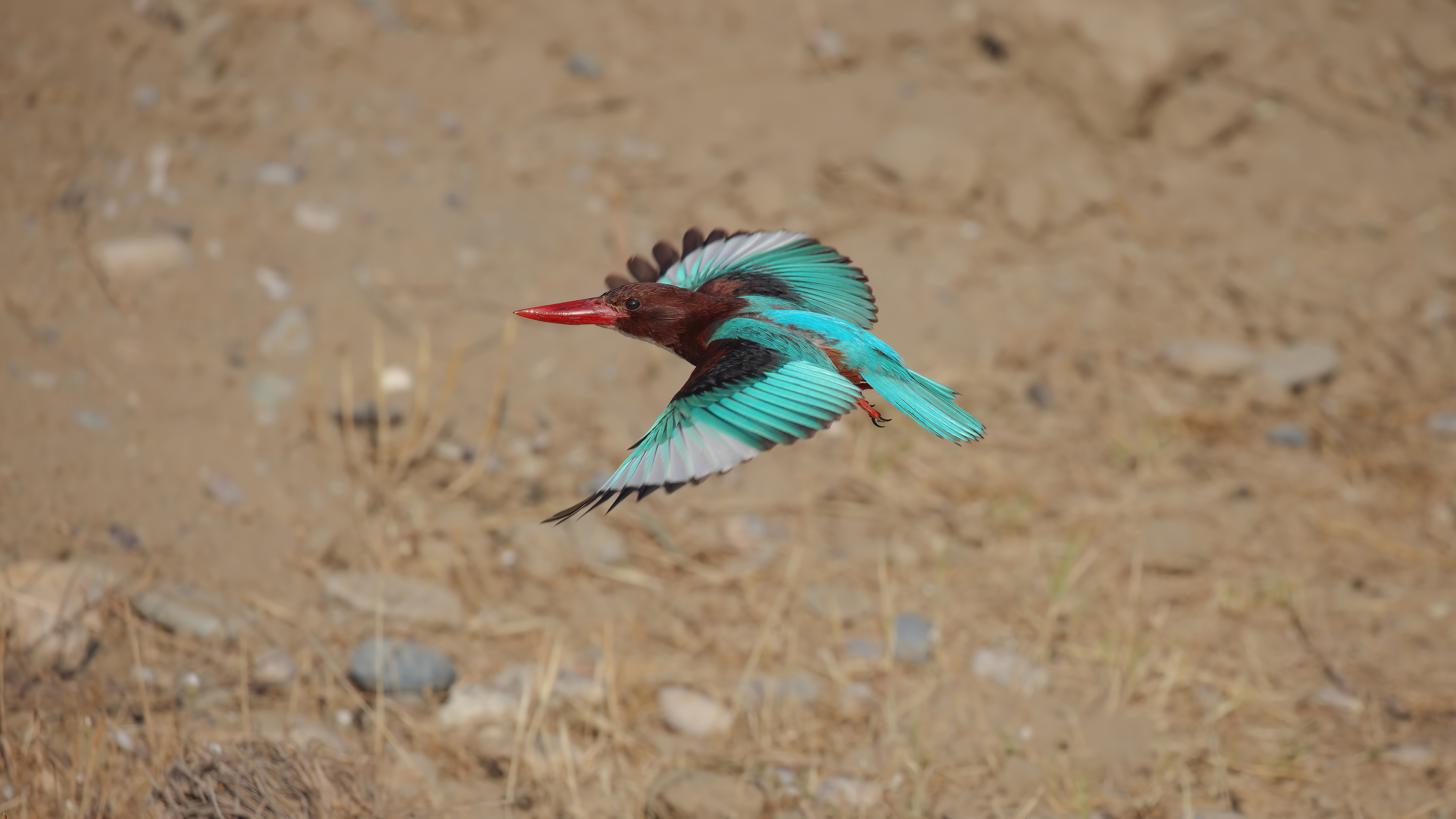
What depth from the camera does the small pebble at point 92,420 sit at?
3676mm

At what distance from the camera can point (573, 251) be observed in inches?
185

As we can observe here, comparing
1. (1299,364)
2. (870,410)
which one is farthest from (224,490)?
(1299,364)

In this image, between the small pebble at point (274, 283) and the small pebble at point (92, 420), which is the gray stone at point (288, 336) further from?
the small pebble at point (92, 420)

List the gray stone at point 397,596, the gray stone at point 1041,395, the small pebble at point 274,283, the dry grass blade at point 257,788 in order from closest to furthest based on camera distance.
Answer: the dry grass blade at point 257,788 < the gray stone at point 397,596 < the small pebble at point 274,283 < the gray stone at point 1041,395

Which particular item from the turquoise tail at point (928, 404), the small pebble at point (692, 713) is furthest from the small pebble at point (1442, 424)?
the small pebble at point (692, 713)

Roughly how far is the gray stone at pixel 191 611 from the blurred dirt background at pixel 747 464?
12mm

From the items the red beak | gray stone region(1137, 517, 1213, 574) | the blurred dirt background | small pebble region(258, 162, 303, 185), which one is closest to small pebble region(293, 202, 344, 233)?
the blurred dirt background

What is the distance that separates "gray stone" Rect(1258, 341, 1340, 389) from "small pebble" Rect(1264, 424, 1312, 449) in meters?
0.20

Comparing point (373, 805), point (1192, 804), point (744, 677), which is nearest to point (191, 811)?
point (373, 805)

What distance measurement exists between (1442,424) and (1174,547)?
4.77ft

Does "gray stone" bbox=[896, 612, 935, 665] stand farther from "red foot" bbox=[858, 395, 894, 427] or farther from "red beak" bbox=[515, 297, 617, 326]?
"red beak" bbox=[515, 297, 617, 326]

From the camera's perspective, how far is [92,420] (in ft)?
12.1

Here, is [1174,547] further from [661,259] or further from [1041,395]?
[661,259]

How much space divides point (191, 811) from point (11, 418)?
1619 millimetres
